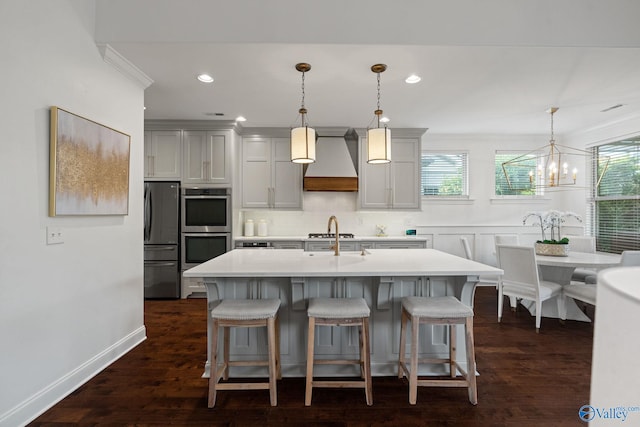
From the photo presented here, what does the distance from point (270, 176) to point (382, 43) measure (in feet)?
9.25

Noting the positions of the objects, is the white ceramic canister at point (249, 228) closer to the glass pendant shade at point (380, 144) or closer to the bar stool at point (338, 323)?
the glass pendant shade at point (380, 144)

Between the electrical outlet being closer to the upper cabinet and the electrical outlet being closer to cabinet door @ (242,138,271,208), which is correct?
cabinet door @ (242,138,271,208)

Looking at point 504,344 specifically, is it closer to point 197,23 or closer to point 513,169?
point 513,169

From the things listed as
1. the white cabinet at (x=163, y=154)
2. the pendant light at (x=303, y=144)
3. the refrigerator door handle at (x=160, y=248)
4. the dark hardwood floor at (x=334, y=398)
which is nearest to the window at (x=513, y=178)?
the dark hardwood floor at (x=334, y=398)

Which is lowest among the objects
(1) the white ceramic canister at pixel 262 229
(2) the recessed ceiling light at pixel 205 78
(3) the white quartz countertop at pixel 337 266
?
(3) the white quartz countertop at pixel 337 266

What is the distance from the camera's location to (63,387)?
2.14 m

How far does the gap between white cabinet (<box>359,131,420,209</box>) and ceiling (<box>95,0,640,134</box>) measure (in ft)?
5.32

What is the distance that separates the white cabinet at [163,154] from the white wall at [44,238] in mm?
1775

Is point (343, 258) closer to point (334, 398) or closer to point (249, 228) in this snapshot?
point (334, 398)

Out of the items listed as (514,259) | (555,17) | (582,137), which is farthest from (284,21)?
(582,137)

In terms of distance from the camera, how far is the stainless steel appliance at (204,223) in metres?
4.43

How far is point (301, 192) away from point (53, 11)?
331 cm

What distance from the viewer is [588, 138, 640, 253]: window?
420 cm

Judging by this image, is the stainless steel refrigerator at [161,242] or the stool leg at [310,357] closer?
the stool leg at [310,357]
